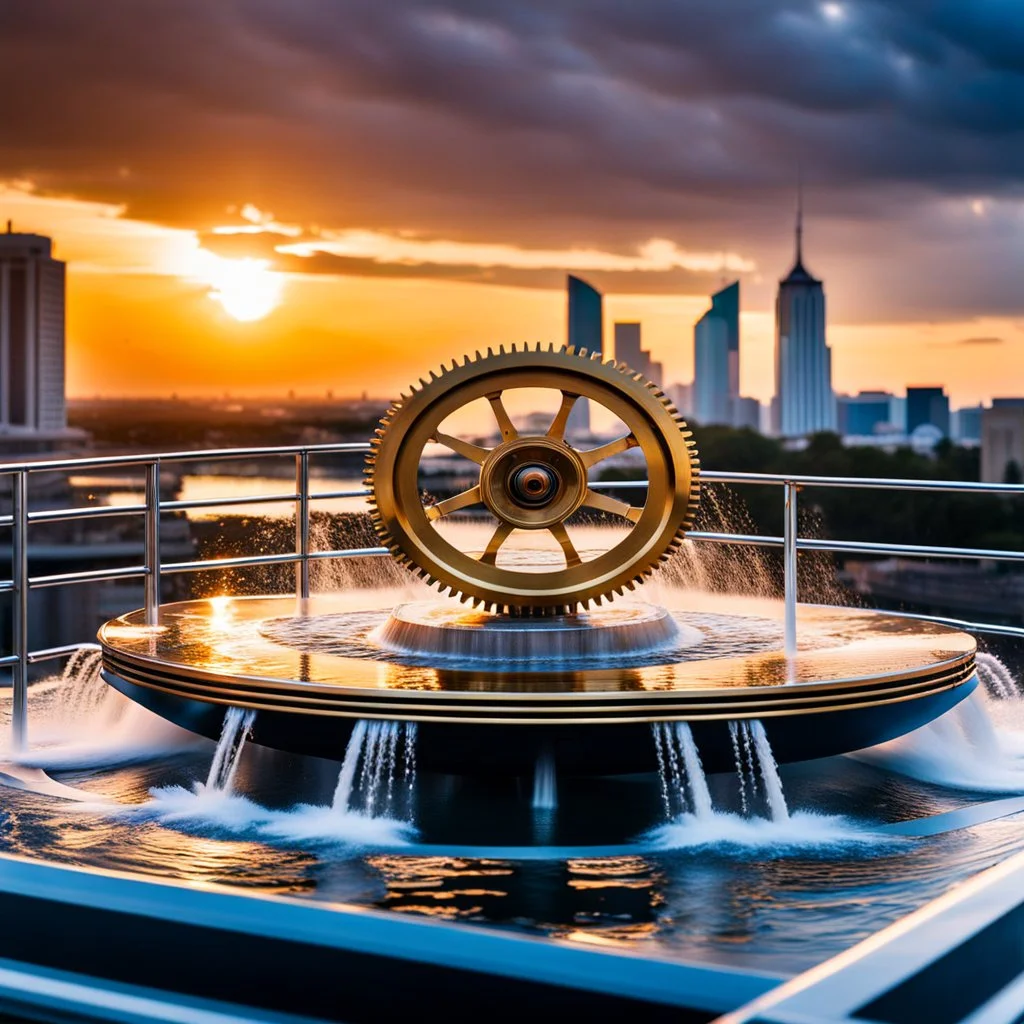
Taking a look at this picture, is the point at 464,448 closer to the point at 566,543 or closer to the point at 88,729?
the point at 566,543

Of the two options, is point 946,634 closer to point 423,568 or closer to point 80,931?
point 423,568

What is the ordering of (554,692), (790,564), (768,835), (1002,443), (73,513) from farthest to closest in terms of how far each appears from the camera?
(1002,443) < (790,564) < (73,513) < (554,692) < (768,835)

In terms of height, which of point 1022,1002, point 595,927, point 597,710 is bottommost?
point 595,927

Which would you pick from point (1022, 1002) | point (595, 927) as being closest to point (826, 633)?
point (595, 927)

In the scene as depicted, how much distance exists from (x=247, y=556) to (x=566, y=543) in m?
2.13

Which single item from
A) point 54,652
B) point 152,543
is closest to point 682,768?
point 152,543

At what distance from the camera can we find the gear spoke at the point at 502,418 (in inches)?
265

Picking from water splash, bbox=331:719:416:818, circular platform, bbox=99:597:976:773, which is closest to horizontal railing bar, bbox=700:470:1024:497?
circular platform, bbox=99:597:976:773

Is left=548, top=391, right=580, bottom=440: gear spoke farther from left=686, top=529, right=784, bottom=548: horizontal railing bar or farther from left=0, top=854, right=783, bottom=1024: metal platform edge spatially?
left=0, top=854, right=783, bottom=1024: metal platform edge

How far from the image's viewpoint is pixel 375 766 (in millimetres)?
5648

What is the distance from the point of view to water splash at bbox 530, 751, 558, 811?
567 centimetres

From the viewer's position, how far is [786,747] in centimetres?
588

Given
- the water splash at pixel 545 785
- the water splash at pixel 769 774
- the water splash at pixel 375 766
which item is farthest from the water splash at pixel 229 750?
the water splash at pixel 769 774

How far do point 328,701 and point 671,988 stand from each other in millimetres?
4442
